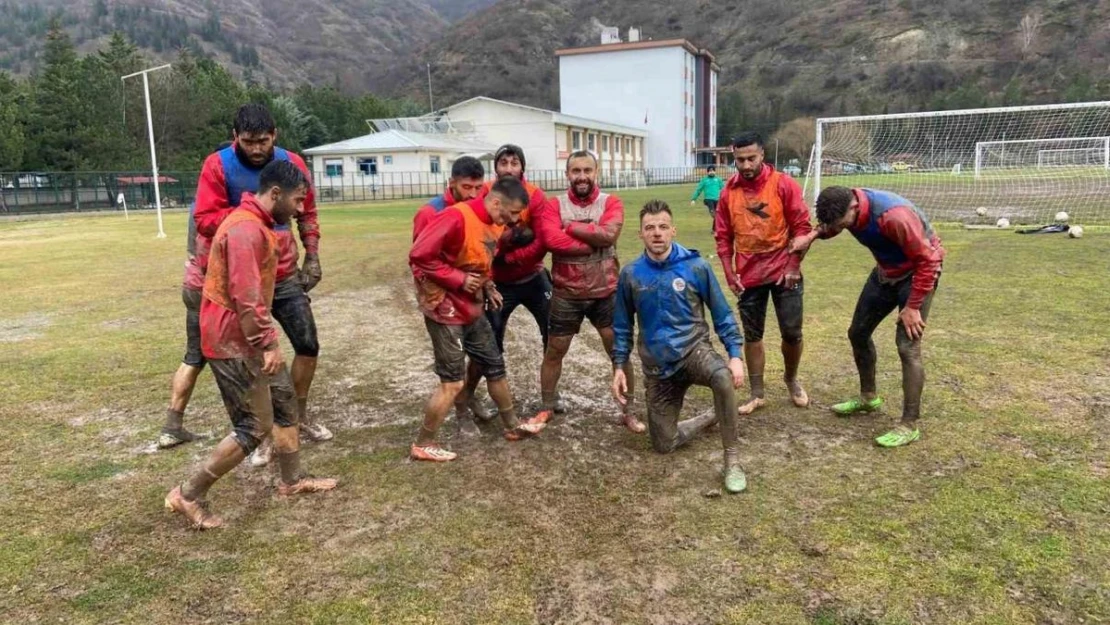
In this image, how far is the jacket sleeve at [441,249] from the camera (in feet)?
14.2

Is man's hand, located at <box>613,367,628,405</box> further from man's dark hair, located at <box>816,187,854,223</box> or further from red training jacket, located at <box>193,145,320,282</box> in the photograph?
red training jacket, located at <box>193,145,320,282</box>

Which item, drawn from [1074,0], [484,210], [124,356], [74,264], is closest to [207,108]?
[74,264]

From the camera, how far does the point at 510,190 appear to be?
440 centimetres

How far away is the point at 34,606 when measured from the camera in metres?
3.15

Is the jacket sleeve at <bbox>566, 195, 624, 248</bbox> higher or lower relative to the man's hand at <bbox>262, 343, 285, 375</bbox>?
higher

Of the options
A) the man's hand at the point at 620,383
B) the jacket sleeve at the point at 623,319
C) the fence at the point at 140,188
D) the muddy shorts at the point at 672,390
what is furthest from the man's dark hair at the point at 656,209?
the fence at the point at 140,188

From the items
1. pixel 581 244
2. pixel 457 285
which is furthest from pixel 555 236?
pixel 457 285

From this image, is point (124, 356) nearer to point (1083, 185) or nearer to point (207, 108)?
point (1083, 185)

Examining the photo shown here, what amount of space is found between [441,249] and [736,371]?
1.89 metres

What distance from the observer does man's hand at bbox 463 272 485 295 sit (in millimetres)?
4406

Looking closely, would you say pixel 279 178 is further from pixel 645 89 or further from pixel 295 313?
pixel 645 89

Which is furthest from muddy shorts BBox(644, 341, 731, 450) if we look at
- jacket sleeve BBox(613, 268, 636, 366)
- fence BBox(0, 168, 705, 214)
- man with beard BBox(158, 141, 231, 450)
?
fence BBox(0, 168, 705, 214)

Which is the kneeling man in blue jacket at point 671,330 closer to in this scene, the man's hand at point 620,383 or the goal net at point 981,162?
the man's hand at point 620,383

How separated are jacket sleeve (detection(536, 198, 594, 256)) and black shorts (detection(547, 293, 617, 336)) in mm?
360
